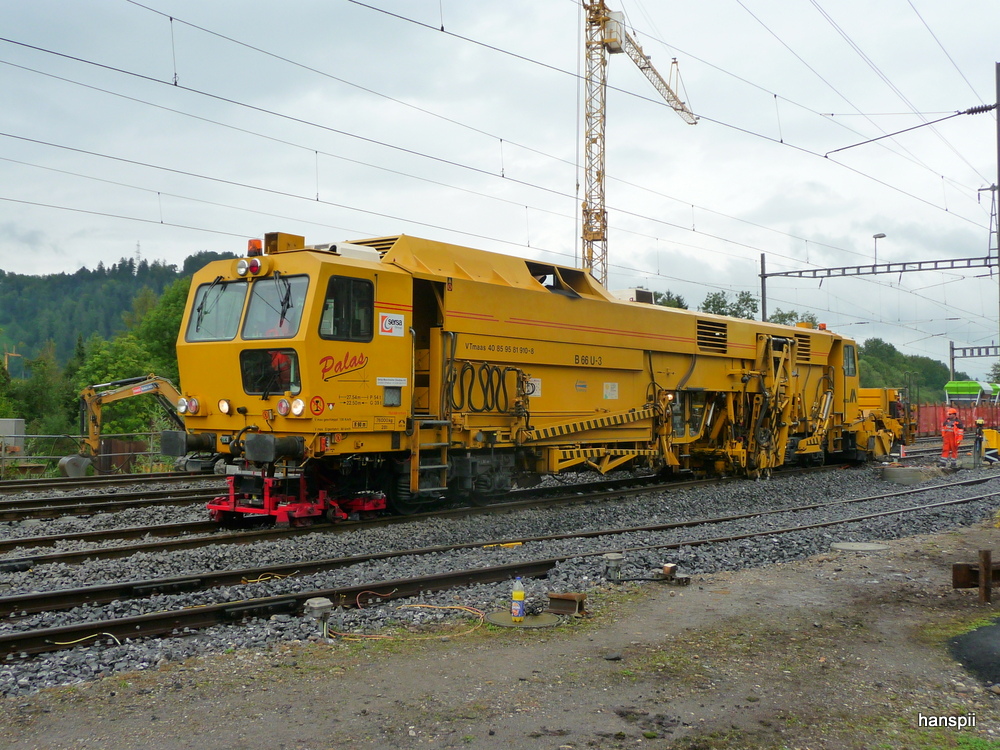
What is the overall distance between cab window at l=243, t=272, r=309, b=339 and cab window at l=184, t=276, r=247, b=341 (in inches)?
9.7

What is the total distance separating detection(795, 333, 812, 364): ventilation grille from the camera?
63.3 feet

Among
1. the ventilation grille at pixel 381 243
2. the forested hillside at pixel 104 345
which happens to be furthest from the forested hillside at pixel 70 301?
the ventilation grille at pixel 381 243

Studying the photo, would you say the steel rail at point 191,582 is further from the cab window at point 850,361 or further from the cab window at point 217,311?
the cab window at point 850,361

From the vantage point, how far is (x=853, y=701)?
16.0 ft

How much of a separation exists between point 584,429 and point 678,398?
3.36m

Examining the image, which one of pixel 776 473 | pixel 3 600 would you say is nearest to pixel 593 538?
pixel 3 600

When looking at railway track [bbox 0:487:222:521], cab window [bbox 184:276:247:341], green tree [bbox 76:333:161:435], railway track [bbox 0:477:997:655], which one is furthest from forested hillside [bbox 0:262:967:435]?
railway track [bbox 0:477:997:655]

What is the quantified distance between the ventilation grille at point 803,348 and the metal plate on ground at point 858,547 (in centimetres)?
959

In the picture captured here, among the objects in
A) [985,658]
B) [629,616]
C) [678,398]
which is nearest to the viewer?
[985,658]

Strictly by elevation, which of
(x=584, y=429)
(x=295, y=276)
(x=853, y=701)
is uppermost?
(x=295, y=276)

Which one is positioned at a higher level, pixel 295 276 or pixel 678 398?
pixel 295 276

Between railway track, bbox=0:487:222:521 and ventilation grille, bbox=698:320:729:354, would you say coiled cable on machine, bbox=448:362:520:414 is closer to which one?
railway track, bbox=0:487:222:521

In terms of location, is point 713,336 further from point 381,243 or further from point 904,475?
point 381,243

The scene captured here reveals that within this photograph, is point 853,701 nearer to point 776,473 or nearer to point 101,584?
point 101,584
